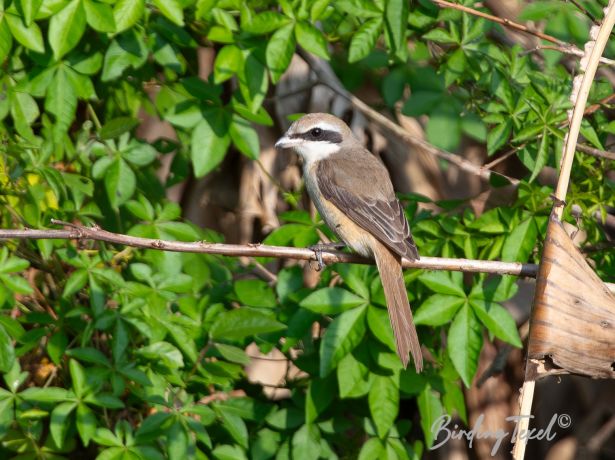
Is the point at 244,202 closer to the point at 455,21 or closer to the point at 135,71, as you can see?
the point at 135,71

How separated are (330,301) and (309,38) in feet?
3.63

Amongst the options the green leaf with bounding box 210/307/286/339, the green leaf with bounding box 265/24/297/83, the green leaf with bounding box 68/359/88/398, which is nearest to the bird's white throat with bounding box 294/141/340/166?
the green leaf with bounding box 265/24/297/83

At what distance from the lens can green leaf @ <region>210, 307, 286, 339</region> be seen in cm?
356

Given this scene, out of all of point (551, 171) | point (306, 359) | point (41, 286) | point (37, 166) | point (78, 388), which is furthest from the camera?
point (551, 171)

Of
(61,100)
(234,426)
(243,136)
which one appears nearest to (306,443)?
(234,426)

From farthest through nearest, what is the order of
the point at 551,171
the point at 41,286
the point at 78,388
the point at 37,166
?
the point at 551,171, the point at 41,286, the point at 37,166, the point at 78,388

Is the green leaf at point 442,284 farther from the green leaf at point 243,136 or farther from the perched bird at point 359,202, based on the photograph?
the green leaf at point 243,136

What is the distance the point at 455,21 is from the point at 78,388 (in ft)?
7.78

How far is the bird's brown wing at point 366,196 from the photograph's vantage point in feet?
12.7

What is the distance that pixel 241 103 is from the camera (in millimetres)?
4148

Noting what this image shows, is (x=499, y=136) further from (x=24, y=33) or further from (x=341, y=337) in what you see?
(x=24, y=33)

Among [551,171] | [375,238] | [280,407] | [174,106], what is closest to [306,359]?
[280,407]

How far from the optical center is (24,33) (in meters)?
3.67

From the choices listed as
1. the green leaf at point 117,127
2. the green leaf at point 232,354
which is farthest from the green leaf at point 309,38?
the green leaf at point 232,354
